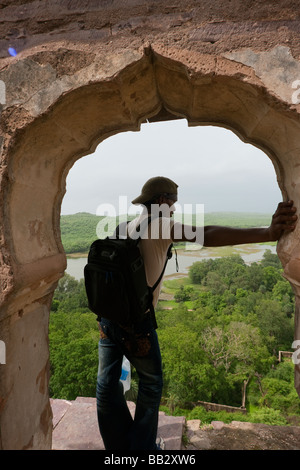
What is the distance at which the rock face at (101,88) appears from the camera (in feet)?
4.62

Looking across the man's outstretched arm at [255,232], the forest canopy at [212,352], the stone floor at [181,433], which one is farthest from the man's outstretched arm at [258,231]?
the forest canopy at [212,352]

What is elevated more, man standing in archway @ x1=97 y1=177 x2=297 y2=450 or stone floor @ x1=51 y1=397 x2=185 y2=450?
man standing in archway @ x1=97 y1=177 x2=297 y2=450

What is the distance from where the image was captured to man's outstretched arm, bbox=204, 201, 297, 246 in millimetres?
1540

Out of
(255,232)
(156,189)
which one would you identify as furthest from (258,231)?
(156,189)

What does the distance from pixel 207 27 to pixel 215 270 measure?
4792cm

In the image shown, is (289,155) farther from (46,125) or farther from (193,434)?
(193,434)

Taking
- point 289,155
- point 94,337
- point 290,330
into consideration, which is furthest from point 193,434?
point 290,330

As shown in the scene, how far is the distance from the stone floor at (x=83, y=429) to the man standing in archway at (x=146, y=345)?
0.59 meters

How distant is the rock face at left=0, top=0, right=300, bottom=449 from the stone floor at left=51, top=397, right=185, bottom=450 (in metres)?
0.86

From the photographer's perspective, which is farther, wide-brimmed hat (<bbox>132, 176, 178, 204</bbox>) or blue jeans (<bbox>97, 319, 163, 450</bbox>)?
wide-brimmed hat (<bbox>132, 176, 178, 204</bbox>)

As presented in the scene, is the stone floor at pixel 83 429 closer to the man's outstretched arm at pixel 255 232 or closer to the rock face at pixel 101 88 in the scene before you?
the rock face at pixel 101 88

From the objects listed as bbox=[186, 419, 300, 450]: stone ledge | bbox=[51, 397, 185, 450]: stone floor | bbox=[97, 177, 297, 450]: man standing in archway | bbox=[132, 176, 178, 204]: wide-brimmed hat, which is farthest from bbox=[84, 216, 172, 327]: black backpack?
bbox=[186, 419, 300, 450]: stone ledge

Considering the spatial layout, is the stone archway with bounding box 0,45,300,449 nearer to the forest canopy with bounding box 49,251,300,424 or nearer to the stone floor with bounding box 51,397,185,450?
the stone floor with bounding box 51,397,185,450
